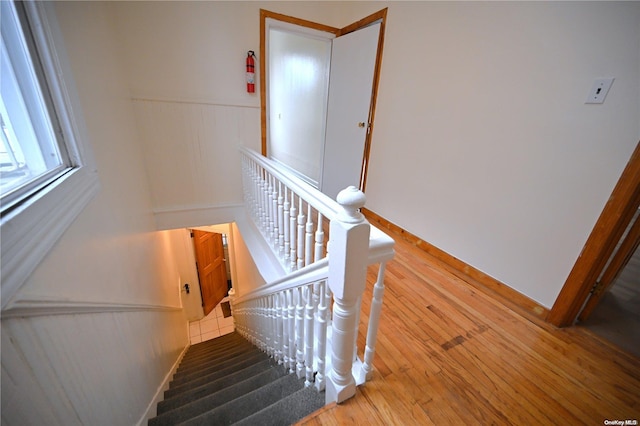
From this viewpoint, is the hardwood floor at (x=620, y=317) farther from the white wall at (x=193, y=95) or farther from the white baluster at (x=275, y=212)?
the white wall at (x=193, y=95)

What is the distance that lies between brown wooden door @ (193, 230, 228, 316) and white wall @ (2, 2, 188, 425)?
104 inches

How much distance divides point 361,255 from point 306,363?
2.62ft

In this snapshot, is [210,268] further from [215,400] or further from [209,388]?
[215,400]

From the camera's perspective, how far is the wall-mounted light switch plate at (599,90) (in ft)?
3.84

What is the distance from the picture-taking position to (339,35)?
2.78 m

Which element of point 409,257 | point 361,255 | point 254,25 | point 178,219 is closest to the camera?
point 361,255

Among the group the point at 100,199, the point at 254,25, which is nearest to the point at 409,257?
the point at 100,199

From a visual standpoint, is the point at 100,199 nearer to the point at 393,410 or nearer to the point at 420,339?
the point at 393,410

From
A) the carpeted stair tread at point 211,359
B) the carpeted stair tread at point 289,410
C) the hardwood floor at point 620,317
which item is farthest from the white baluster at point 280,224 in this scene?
the hardwood floor at point 620,317

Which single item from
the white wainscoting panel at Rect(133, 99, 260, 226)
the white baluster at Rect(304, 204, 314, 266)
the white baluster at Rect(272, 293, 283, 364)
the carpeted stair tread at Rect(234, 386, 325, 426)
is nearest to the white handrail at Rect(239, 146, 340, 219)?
the white baluster at Rect(304, 204, 314, 266)

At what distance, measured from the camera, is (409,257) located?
207cm

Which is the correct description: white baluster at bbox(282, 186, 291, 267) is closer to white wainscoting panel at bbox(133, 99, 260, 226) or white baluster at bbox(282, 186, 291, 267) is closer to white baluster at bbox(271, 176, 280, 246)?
white baluster at bbox(271, 176, 280, 246)

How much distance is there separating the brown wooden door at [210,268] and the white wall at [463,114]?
1.97 meters

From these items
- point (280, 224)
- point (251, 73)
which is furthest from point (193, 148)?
point (280, 224)
